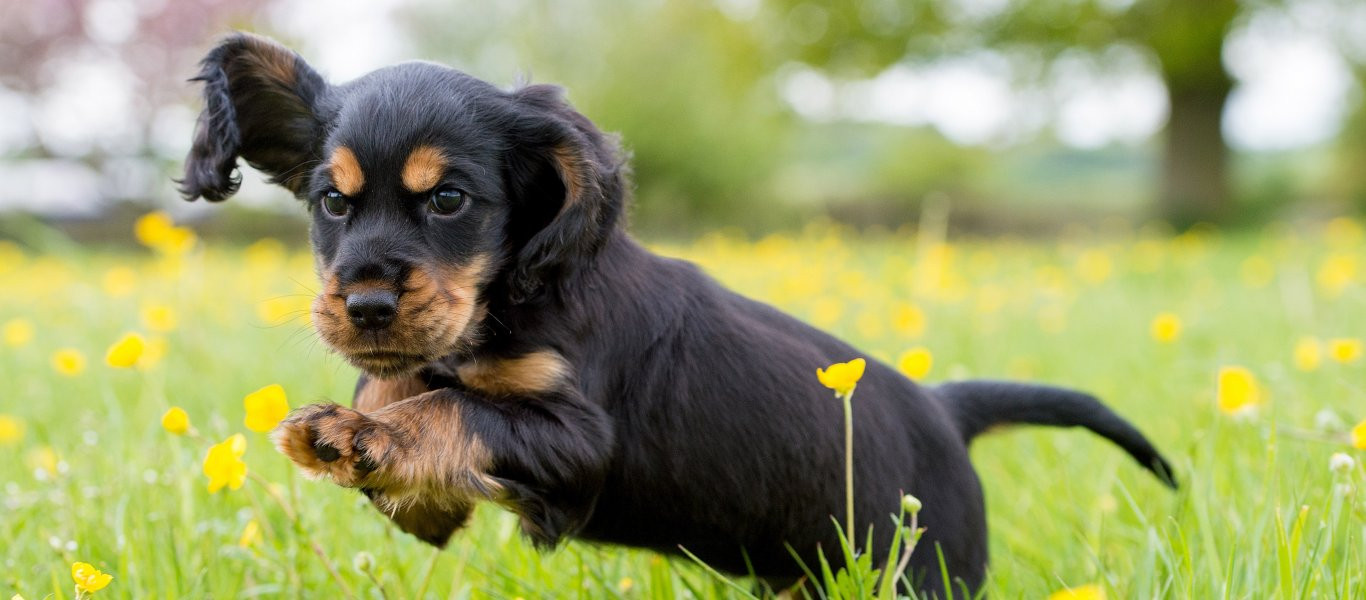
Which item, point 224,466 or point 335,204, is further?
point 335,204

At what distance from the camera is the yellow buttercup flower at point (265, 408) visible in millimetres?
1646

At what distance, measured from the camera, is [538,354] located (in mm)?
1794

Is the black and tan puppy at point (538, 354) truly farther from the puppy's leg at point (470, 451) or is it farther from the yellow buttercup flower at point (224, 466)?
the yellow buttercup flower at point (224, 466)

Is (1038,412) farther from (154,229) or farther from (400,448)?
(154,229)

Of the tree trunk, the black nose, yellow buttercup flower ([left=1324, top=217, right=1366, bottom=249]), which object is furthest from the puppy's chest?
the tree trunk

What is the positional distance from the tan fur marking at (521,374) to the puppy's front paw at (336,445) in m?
0.22

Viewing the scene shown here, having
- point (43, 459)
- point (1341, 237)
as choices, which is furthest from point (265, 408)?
point (1341, 237)

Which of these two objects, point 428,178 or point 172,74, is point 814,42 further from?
point 428,178

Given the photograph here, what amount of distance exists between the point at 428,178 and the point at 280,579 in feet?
3.00

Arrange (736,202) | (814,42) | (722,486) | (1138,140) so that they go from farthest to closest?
(1138,140)
(736,202)
(814,42)
(722,486)

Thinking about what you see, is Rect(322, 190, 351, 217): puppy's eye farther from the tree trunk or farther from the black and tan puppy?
the tree trunk

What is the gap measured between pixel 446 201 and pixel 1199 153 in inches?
671

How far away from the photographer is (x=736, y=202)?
1758 cm

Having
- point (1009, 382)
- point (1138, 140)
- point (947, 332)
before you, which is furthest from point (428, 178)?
point (1138, 140)
